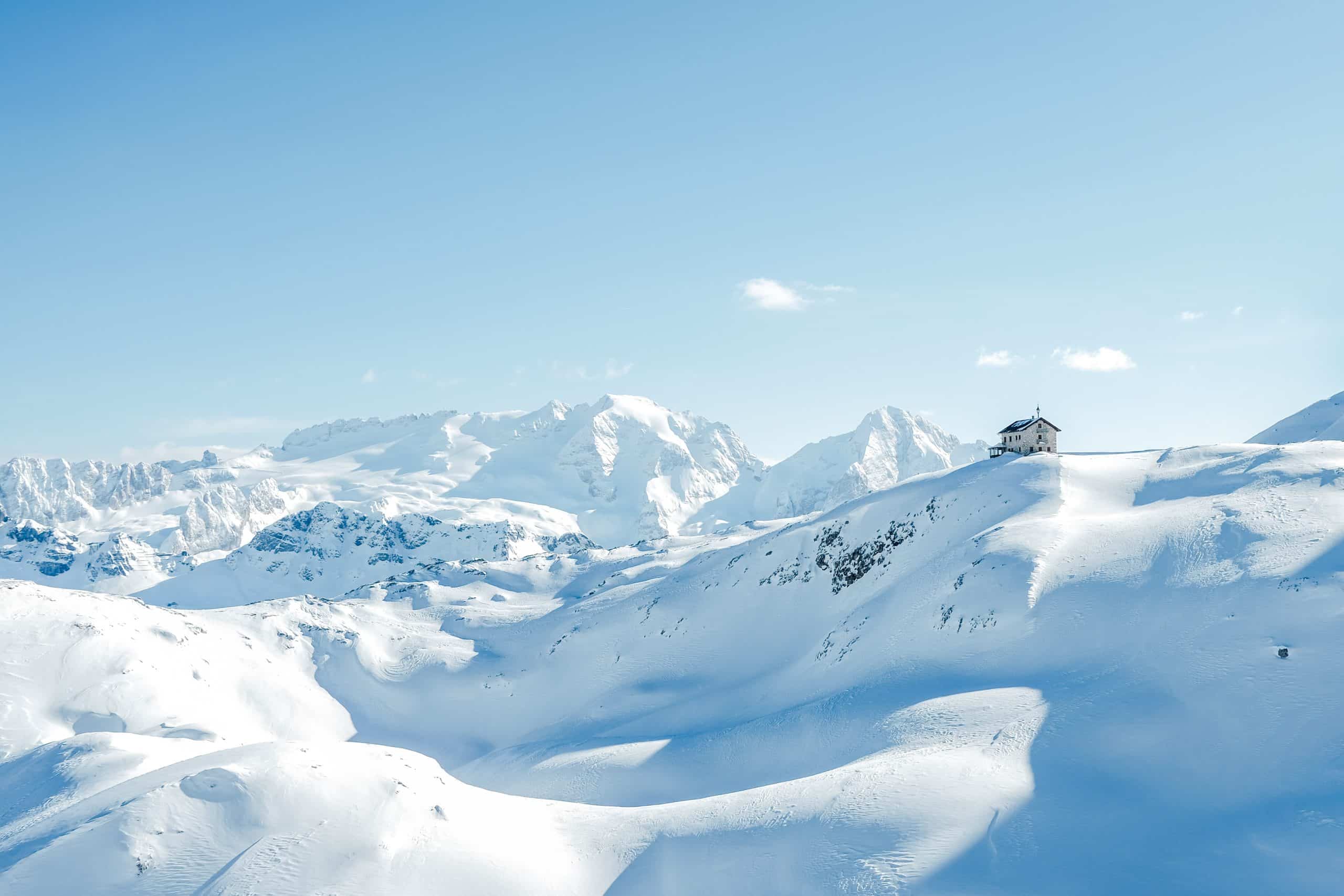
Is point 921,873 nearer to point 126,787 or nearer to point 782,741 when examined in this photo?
point 782,741

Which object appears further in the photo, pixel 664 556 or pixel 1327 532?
pixel 664 556

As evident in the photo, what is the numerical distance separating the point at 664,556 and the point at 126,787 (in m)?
95.1

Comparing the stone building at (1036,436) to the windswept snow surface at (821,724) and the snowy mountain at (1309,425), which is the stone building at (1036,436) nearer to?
the windswept snow surface at (821,724)

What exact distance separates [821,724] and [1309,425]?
360 feet

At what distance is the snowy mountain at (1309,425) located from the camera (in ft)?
388

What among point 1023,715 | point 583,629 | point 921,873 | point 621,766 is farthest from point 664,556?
point 921,873

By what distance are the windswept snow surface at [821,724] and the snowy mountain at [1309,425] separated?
179ft

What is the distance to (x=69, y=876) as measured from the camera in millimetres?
36750

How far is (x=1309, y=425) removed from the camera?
12581cm

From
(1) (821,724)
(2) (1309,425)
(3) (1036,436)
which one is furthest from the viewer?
(2) (1309,425)

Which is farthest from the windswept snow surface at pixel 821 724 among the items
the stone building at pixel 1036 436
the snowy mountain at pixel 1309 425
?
the snowy mountain at pixel 1309 425

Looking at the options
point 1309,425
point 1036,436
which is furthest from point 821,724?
point 1309,425

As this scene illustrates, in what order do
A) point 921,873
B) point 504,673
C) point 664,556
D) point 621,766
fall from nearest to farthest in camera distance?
1. point 921,873
2. point 621,766
3. point 504,673
4. point 664,556

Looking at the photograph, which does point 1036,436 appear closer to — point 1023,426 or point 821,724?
point 1023,426
